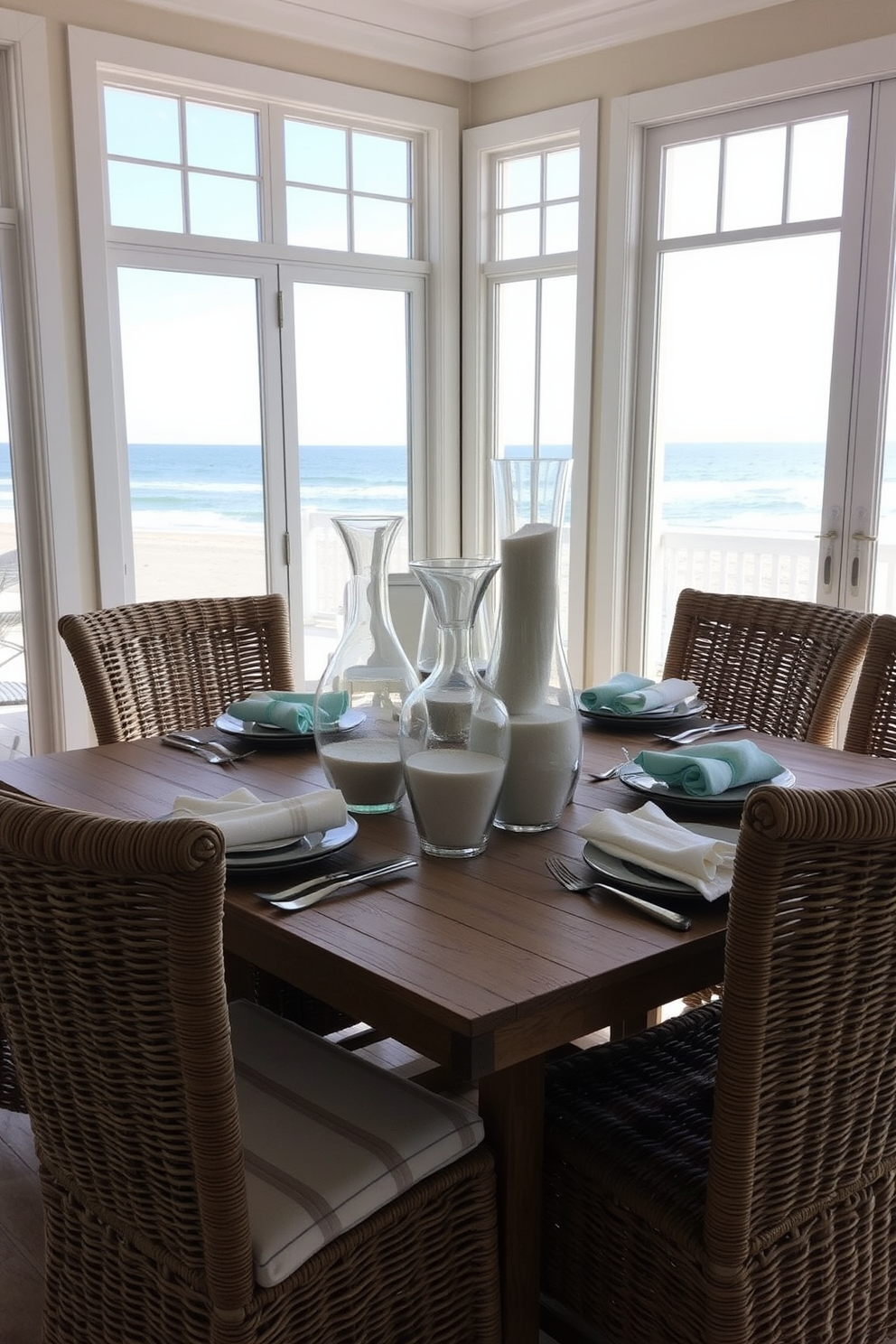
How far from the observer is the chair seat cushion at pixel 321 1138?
49.5 inches

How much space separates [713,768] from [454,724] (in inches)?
17.9

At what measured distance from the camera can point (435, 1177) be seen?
4.55ft

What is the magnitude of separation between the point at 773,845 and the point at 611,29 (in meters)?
3.89

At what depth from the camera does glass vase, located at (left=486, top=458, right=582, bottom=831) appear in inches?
63.2

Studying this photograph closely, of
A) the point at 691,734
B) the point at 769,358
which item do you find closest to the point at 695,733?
the point at 691,734

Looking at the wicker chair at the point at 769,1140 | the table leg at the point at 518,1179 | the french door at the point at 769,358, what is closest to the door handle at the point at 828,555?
the french door at the point at 769,358

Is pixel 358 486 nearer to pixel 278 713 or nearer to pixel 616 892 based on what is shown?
pixel 278 713

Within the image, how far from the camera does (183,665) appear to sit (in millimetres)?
2660

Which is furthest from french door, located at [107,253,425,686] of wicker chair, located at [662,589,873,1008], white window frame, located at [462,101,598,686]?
wicker chair, located at [662,589,873,1008]

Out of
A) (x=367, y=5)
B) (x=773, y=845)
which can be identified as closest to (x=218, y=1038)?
(x=773, y=845)

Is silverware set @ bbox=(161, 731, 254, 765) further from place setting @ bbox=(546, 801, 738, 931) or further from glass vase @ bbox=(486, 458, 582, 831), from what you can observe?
place setting @ bbox=(546, 801, 738, 931)

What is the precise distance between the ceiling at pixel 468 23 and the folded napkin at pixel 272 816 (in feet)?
10.6

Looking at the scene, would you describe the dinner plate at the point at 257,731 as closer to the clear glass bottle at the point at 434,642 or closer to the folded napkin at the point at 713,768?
the clear glass bottle at the point at 434,642

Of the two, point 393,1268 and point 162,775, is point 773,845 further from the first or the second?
point 162,775
